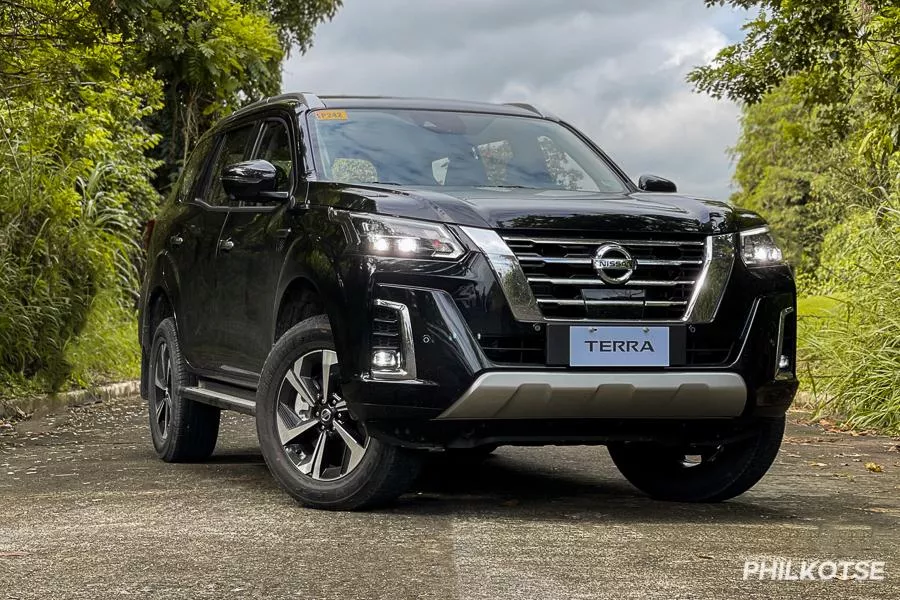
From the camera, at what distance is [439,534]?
600cm

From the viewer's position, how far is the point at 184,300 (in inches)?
340

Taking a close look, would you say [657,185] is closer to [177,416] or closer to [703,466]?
[703,466]

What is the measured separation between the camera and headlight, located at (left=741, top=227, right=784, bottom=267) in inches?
262

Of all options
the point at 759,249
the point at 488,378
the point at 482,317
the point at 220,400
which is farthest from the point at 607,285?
the point at 220,400

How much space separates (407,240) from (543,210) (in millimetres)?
605

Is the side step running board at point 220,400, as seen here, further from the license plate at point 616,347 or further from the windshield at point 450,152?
the license plate at point 616,347

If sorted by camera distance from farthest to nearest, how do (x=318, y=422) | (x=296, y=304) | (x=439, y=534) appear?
(x=296, y=304)
(x=318, y=422)
(x=439, y=534)

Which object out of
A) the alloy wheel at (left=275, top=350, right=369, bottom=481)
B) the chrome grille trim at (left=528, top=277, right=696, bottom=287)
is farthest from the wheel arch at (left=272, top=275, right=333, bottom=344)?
the chrome grille trim at (left=528, top=277, right=696, bottom=287)

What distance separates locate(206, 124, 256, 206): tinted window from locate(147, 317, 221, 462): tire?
2.88ft

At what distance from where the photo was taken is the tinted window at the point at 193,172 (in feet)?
29.9

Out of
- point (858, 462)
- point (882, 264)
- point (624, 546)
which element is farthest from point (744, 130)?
point (624, 546)

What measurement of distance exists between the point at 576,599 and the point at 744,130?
46922 millimetres

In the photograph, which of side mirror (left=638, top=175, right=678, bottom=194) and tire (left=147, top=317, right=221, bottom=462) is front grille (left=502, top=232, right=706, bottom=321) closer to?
side mirror (left=638, top=175, right=678, bottom=194)

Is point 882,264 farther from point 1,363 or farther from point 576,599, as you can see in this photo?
point 576,599
